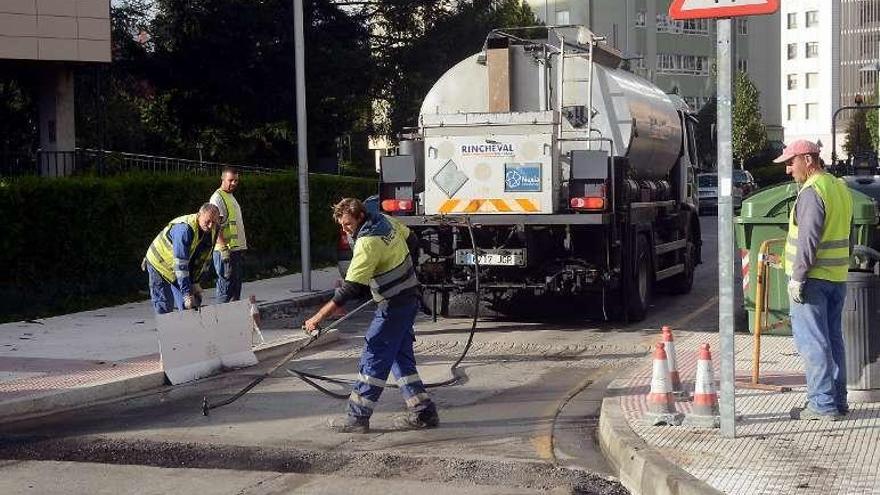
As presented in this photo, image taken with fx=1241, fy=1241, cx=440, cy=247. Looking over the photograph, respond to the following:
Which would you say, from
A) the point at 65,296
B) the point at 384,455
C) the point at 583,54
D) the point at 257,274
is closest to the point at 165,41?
the point at 257,274

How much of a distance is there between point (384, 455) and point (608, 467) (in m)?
1.43

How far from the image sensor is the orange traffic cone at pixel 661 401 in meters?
8.12

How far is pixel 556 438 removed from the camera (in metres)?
8.52

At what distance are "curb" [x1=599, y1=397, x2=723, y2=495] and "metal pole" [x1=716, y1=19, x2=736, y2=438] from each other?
2.23ft

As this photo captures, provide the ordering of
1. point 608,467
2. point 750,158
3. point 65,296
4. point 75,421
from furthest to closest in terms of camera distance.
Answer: point 750,158
point 65,296
point 75,421
point 608,467

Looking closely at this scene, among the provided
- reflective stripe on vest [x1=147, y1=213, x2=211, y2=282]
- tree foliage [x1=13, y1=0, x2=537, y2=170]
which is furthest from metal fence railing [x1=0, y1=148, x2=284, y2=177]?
reflective stripe on vest [x1=147, y1=213, x2=211, y2=282]

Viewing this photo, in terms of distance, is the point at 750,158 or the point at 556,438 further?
the point at 750,158

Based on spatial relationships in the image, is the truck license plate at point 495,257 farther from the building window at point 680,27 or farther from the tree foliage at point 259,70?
the building window at point 680,27

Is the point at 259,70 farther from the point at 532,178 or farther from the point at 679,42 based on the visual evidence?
the point at 679,42

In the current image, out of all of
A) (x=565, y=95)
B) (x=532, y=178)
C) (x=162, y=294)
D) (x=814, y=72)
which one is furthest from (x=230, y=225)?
(x=814, y=72)

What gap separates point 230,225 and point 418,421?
501 cm

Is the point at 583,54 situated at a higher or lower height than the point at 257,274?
higher

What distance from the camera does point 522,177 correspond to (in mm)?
13148

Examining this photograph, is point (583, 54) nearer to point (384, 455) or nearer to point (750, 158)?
point (384, 455)
